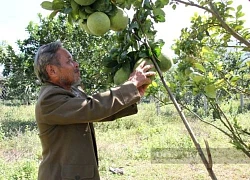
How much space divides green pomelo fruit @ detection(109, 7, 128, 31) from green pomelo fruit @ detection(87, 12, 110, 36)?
0.04 metres

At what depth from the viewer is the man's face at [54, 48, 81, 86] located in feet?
5.53

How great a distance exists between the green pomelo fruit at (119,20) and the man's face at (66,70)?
19.7 inches

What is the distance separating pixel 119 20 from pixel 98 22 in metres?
0.09

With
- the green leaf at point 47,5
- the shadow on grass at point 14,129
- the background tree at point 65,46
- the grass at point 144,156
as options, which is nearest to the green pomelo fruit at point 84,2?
the green leaf at point 47,5

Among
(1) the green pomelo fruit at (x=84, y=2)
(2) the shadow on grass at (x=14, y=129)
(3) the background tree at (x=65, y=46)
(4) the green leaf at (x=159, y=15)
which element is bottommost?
(4) the green leaf at (x=159, y=15)

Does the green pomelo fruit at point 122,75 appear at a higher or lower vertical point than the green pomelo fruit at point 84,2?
lower

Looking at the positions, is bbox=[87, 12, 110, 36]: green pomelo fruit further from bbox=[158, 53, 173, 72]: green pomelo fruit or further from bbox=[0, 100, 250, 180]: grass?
bbox=[0, 100, 250, 180]: grass

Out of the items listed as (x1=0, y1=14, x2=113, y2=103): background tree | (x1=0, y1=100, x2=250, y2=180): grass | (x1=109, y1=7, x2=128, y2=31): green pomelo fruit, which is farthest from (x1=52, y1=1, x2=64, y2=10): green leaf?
(x1=0, y1=14, x2=113, y2=103): background tree

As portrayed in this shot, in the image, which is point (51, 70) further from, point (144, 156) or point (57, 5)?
point (144, 156)

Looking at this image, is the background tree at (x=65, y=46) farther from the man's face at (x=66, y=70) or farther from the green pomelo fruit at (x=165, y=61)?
the green pomelo fruit at (x=165, y=61)

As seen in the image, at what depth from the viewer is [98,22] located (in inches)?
46.1

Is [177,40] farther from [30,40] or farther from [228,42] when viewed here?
[30,40]

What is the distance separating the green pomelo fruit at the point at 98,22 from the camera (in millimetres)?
1167

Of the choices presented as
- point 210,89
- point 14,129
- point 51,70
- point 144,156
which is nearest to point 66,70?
point 51,70
